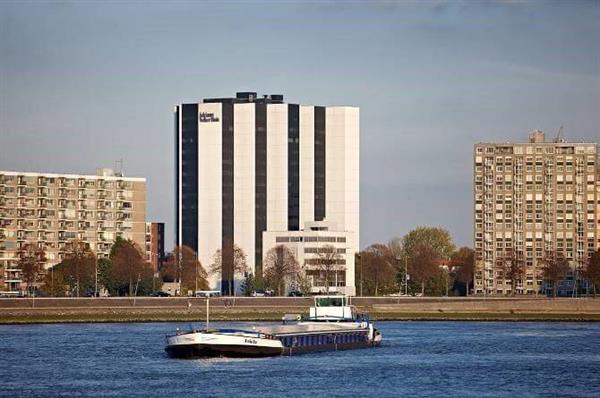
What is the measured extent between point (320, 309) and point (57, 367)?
3881 centimetres

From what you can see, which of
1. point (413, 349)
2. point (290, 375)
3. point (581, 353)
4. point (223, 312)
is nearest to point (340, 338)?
point (413, 349)

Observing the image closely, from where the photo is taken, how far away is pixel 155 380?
87.0 m

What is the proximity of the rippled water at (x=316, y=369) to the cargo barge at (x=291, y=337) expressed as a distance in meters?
1.26

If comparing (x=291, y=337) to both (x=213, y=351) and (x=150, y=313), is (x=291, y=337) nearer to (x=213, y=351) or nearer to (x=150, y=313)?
(x=213, y=351)

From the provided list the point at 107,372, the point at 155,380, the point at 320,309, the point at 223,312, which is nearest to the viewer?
the point at 155,380

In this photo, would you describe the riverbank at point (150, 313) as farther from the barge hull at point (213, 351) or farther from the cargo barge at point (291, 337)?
the barge hull at point (213, 351)

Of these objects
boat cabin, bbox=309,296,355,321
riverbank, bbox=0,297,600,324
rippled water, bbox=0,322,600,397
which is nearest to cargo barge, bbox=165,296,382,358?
boat cabin, bbox=309,296,355,321

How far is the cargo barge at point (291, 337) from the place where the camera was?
102688 mm

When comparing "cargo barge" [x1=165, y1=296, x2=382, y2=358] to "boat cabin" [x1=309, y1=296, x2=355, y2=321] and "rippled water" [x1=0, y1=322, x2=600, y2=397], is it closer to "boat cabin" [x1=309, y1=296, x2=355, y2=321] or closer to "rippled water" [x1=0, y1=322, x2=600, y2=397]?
"boat cabin" [x1=309, y1=296, x2=355, y2=321]

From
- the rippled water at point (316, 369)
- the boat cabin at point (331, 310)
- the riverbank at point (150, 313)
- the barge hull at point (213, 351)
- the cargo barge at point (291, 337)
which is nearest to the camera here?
the rippled water at point (316, 369)

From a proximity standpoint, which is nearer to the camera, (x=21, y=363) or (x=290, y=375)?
(x=290, y=375)

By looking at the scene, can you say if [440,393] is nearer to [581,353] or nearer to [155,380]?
[155,380]

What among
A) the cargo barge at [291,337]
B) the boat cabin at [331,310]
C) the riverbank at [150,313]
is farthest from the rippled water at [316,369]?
the riverbank at [150,313]

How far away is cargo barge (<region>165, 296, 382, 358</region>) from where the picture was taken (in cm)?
10269
